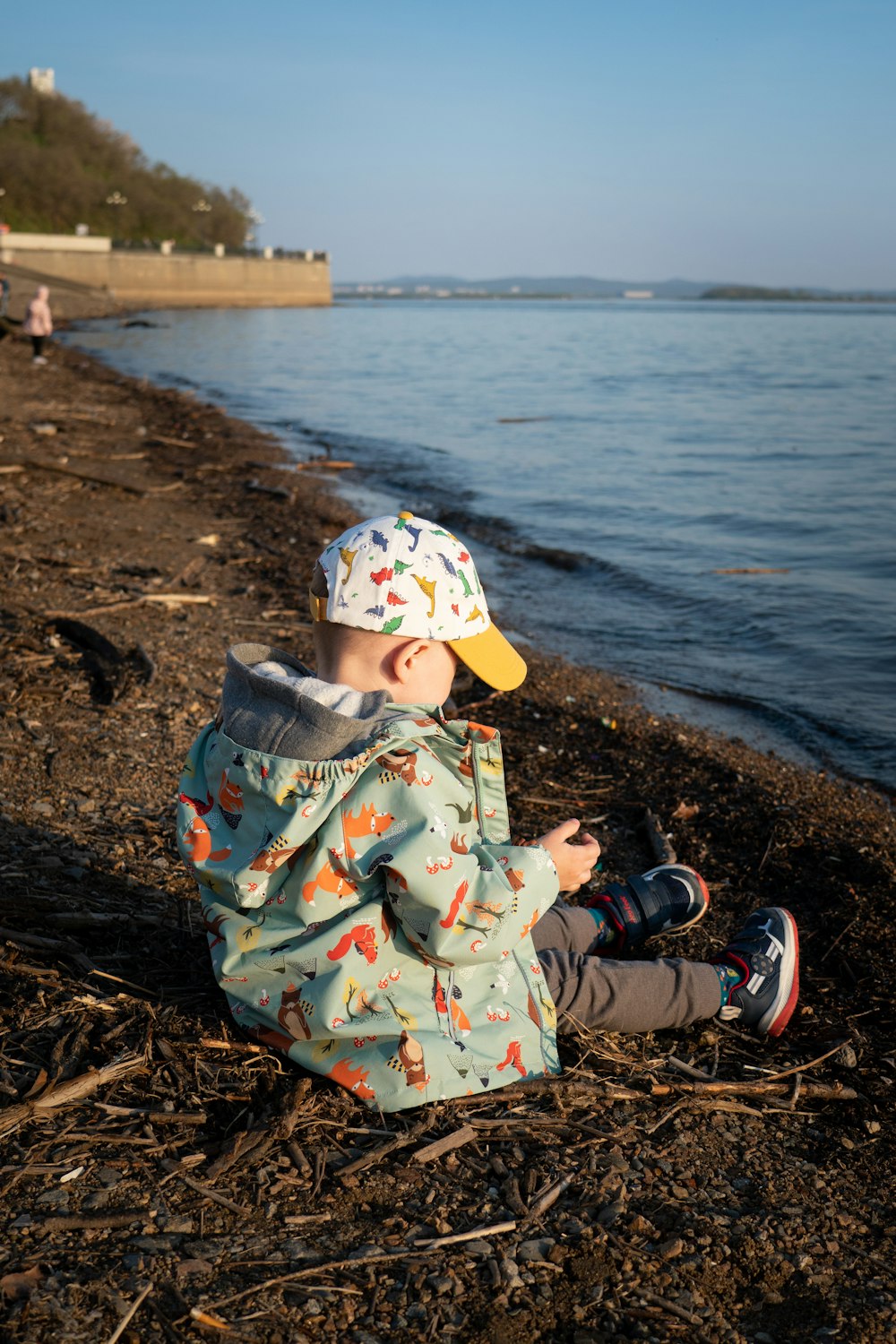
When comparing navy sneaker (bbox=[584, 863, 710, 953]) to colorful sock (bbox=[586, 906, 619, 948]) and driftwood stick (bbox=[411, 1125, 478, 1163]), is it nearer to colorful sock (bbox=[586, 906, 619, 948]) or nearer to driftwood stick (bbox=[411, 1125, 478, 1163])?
colorful sock (bbox=[586, 906, 619, 948])

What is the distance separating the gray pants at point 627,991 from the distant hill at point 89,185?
10101 cm

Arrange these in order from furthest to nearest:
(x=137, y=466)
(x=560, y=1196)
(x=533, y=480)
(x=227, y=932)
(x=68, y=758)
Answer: (x=533, y=480) → (x=137, y=466) → (x=68, y=758) → (x=227, y=932) → (x=560, y=1196)

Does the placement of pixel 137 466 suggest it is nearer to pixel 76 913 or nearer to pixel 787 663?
pixel 787 663

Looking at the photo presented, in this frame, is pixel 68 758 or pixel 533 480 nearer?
pixel 68 758

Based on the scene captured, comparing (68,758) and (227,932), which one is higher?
(227,932)

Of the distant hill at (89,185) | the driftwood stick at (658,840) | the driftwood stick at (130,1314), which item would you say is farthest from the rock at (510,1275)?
the distant hill at (89,185)

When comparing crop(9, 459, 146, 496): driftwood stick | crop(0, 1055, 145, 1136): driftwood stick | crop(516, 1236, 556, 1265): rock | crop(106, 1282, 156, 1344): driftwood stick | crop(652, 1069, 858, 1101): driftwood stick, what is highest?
crop(9, 459, 146, 496): driftwood stick

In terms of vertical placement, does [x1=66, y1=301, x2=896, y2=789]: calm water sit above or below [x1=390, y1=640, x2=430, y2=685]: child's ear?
below

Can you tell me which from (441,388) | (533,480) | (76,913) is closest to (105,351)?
(441,388)

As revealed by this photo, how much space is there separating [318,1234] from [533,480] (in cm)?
1365

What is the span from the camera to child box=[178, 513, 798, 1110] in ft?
7.23

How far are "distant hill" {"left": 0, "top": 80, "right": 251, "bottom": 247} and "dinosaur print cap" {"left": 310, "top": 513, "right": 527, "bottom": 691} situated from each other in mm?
100862

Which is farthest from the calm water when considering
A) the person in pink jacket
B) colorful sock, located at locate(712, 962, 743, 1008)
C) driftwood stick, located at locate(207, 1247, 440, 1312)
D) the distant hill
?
the distant hill

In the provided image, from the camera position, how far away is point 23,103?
9844 centimetres
